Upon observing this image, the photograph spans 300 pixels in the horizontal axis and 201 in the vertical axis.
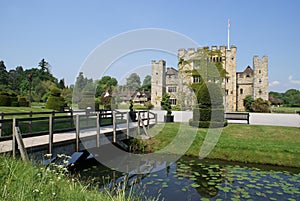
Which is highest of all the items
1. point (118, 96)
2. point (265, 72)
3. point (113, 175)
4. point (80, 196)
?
point (265, 72)

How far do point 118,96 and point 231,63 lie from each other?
23.6m

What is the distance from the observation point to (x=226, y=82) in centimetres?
4247

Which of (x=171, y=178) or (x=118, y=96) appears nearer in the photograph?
(x=171, y=178)

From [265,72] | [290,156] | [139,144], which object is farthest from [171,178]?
[265,72]

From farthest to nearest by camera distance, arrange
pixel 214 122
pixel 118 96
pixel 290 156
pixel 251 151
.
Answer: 1. pixel 118 96
2. pixel 214 122
3. pixel 251 151
4. pixel 290 156

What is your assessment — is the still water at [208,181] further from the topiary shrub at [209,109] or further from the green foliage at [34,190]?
the topiary shrub at [209,109]

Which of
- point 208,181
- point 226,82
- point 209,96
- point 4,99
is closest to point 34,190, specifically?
point 208,181

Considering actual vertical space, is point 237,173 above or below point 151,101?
below

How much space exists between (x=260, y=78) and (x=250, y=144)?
35345mm

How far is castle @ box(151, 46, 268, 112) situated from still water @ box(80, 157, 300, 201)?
22908mm

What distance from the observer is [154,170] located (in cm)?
905

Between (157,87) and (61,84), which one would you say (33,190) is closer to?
(157,87)

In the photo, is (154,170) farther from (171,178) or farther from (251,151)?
(251,151)

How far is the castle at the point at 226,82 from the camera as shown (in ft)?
109
